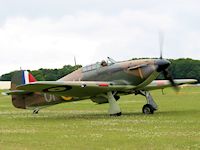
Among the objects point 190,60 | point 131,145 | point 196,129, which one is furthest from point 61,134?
point 190,60

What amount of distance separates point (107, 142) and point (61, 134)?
2.18 meters

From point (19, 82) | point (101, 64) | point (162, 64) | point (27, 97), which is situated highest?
point (101, 64)

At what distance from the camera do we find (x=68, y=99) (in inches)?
826

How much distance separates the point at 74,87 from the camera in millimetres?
18516

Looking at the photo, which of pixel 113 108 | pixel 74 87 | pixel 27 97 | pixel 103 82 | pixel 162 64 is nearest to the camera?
pixel 74 87

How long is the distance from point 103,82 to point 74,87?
1.28 m

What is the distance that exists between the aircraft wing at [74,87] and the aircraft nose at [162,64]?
1.51 meters

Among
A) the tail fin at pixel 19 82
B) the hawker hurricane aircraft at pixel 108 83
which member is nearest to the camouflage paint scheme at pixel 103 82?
the hawker hurricane aircraft at pixel 108 83

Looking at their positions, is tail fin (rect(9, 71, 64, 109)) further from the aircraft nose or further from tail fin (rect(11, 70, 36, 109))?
the aircraft nose

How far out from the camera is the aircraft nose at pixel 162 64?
18594 mm

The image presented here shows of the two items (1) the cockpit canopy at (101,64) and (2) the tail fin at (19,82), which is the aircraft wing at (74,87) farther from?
(2) the tail fin at (19,82)

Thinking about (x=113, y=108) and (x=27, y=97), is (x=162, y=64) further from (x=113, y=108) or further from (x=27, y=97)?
(x=27, y=97)

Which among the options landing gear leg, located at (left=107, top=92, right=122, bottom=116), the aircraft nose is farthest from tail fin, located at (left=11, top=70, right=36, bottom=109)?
the aircraft nose

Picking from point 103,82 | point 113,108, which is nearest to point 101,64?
point 103,82
